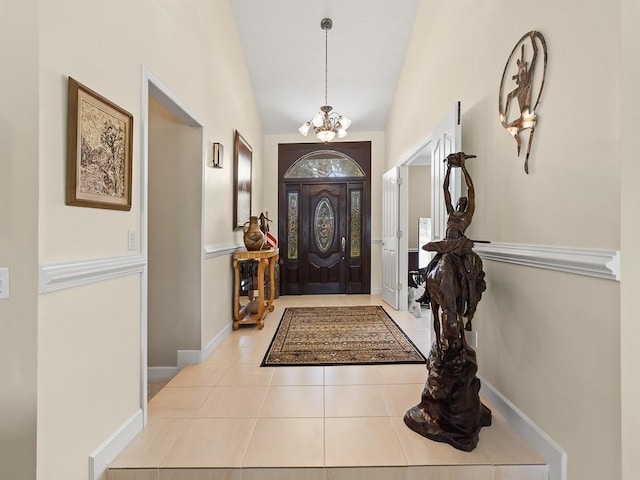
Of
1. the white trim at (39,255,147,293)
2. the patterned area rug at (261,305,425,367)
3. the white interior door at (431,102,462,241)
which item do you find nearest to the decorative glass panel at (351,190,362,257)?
the patterned area rug at (261,305,425,367)

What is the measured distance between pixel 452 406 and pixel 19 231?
6.97ft

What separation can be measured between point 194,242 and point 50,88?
1753 millimetres

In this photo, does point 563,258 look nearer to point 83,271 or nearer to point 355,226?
point 83,271

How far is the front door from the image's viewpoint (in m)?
6.25

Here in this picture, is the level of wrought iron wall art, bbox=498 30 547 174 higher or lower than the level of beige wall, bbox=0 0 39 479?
higher

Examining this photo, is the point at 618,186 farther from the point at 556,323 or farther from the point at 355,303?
the point at 355,303

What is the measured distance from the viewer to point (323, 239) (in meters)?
6.29

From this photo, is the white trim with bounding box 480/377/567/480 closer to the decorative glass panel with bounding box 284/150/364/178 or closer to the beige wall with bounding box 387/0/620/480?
the beige wall with bounding box 387/0/620/480

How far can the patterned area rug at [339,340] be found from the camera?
9.74 feet

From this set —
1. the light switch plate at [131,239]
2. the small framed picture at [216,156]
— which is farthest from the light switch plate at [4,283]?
the small framed picture at [216,156]

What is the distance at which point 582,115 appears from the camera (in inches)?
55.5

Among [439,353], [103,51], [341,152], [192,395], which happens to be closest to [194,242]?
[192,395]

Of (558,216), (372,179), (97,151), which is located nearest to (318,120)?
(372,179)

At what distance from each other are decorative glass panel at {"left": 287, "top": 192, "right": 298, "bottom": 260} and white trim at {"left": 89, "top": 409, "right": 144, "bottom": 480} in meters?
4.46
